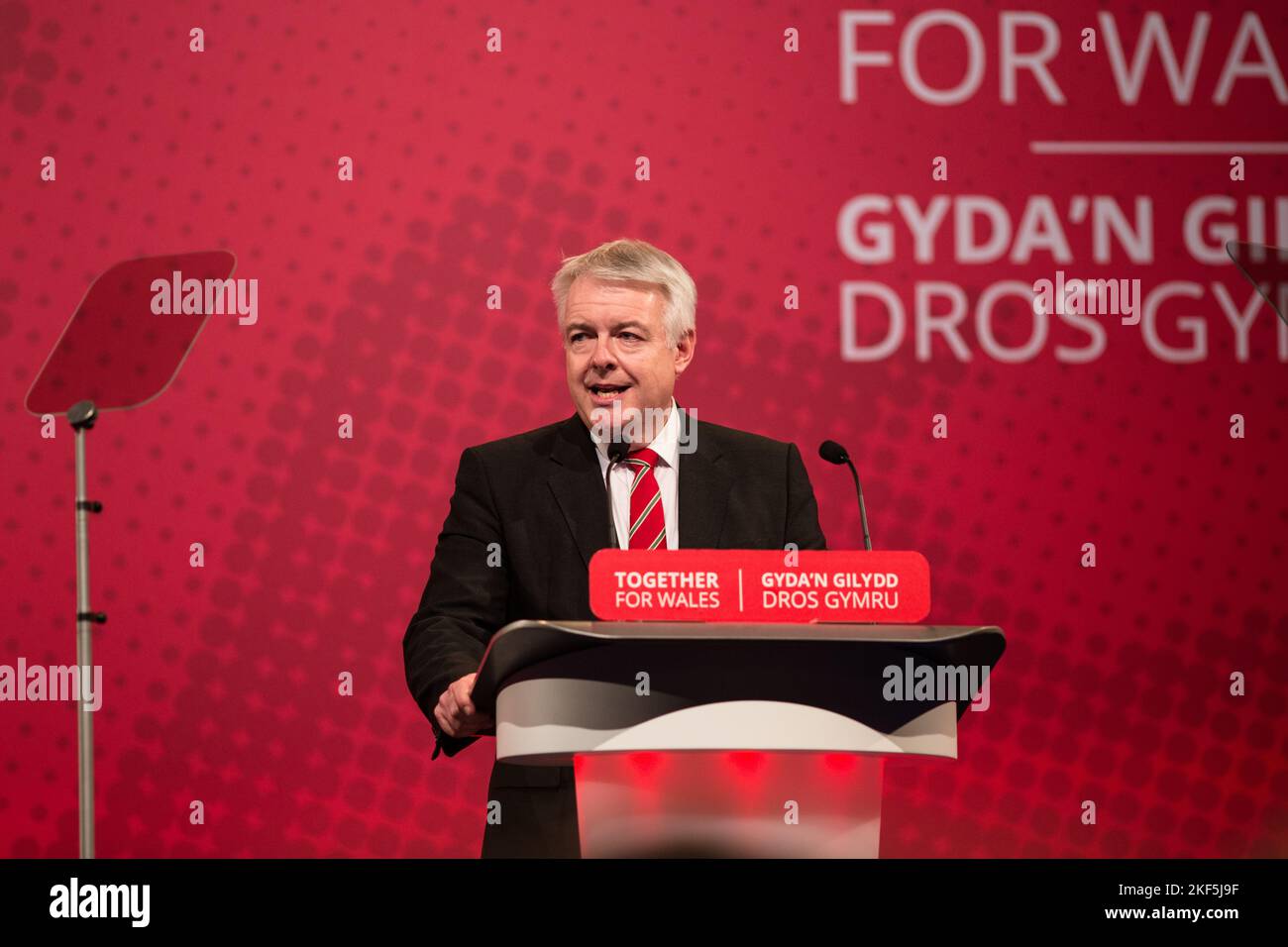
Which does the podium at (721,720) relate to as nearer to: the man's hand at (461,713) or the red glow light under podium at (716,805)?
the red glow light under podium at (716,805)

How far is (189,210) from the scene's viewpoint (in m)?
3.68

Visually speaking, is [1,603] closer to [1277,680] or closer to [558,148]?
[558,148]

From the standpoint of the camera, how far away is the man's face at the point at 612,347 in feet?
9.70

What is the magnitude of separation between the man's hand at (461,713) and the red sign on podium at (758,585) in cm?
28

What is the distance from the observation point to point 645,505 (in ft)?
9.63

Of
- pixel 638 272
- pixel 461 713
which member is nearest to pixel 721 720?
pixel 461 713

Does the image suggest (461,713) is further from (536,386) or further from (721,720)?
(536,386)

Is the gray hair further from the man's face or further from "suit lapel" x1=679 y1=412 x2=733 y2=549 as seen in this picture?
"suit lapel" x1=679 y1=412 x2=733 y2=549

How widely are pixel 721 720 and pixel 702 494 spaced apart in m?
0.94

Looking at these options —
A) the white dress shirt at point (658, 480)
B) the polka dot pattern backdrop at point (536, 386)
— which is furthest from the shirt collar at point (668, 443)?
the polka dot pattern backdrop at point (536, 386)

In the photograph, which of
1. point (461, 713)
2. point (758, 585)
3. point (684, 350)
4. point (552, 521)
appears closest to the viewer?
point (758, 585)

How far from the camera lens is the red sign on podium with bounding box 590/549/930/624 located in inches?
83.5
